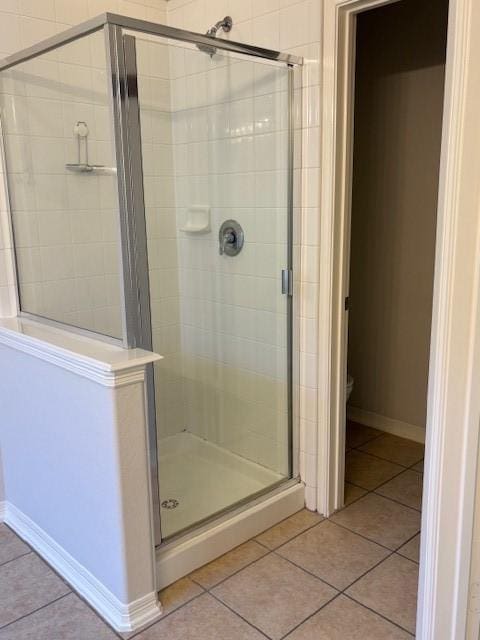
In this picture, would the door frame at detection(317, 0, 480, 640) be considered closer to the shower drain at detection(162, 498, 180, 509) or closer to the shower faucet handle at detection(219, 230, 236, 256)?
the shower drain at detection(162, 498, 180, 509)

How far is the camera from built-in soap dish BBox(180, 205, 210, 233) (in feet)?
8.65

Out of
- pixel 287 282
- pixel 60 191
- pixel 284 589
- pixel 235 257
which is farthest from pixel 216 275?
pixel 284 589

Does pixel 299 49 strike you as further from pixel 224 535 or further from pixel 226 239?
pixel 224 535

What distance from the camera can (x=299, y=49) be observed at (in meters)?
2.21

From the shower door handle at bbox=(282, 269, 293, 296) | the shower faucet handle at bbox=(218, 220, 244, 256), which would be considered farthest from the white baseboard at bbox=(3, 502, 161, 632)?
the shower faucet handle at bbox=(218, 220, 244, 256)

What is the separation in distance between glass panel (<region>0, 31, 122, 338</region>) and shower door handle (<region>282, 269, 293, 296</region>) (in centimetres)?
75

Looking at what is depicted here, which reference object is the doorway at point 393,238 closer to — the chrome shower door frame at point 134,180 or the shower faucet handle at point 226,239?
the shower faucet handle at point 226,239

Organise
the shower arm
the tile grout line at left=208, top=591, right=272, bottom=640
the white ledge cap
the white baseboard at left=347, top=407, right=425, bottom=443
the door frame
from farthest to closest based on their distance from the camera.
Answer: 1. the white baseboard at left=347, top=407, right=425, bottom=443
2. the shower arm
3. the tile grout line at left=208, top=591, right=272, bottom=640
4. the white ledge cap
5. the door frame

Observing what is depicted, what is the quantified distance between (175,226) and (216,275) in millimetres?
320

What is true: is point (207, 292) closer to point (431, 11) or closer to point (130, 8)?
point (130, 8)

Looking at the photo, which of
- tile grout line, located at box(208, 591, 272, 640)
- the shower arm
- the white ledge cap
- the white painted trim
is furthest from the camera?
the shower arm

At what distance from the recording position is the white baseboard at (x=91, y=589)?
1.86m

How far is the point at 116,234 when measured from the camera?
6.20ft

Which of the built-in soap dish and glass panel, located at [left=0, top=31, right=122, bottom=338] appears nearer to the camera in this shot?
glass panel, located at [left=0, top=31, right=122, bottom=338]
